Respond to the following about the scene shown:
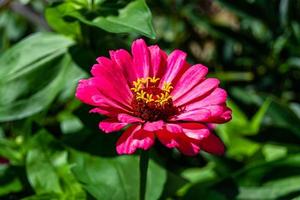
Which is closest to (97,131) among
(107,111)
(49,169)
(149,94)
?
(49,169)

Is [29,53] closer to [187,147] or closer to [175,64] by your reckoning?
[175,64]

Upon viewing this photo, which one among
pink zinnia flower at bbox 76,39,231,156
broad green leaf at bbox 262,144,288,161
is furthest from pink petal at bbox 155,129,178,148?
broad green leaf at bbox 262,144,288,161

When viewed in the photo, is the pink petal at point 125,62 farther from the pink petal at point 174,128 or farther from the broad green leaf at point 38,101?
the broad green leaf at point 38,101

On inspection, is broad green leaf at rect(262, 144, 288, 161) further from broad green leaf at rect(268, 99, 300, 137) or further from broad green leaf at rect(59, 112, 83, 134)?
broad green leaf at rect(59, 112, 83, 134)

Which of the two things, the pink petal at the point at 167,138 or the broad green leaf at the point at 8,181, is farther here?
the broad green leaf at the point at 8,181

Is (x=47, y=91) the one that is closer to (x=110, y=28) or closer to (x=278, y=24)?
(x=110, y=28)

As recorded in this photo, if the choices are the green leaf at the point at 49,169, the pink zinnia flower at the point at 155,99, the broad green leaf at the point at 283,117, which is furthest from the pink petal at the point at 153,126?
the broad green leaf at the point at 283,117

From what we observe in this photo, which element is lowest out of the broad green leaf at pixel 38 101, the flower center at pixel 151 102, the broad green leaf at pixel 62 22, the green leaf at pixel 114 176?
the green leaf at pixel 114 176

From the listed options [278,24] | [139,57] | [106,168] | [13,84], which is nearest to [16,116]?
[13,84]

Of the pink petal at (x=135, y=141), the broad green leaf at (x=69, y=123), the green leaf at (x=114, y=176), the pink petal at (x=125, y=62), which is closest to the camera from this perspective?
the pink petal at (x=135, y=141)
